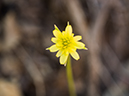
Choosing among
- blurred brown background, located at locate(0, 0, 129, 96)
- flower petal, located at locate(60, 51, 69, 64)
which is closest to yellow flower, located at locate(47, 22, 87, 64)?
flower petal, located at locate(60, 51, 69, 64)

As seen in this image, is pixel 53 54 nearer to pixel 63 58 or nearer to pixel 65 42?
pixel 65 42

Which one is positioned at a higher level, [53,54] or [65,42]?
[53,54]

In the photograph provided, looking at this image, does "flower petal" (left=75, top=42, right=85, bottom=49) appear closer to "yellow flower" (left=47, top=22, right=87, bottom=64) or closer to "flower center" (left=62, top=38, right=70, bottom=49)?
"yellow flower" (left=47, top=22, right=87, bottom=64)

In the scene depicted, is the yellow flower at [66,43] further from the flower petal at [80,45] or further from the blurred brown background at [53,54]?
the blurred brown background at [53,54]

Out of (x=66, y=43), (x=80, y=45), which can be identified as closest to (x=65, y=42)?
(x=66, y=43)

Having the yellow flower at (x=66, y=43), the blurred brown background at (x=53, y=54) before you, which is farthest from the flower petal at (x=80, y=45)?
the blurred brown background at (x=53, y=54)

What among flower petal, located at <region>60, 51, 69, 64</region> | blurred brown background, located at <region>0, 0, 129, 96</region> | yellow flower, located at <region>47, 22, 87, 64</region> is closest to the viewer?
flower petal, located at <region>60, 51, 69, 64</region>

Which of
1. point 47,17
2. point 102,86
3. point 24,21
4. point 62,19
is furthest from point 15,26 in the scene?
point 102,86

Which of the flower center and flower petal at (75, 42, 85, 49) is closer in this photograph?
flower petal at (75, 42, 85, 49)

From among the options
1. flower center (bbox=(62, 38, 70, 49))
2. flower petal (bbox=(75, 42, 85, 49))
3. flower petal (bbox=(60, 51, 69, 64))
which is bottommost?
flower petal (bbox=(60, 51, 69, 64))
